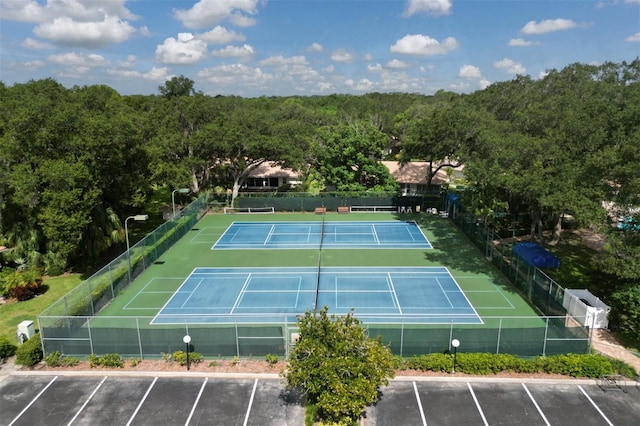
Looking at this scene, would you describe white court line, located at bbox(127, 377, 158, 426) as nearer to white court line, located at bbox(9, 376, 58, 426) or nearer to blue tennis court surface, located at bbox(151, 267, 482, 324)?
white court line, located at bbox(9, 376, 58, 426)

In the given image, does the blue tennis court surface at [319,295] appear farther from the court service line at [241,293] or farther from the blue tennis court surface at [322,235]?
the blue tennis court surface at [322,235]

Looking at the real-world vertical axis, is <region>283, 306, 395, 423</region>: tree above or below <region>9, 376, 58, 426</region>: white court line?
above

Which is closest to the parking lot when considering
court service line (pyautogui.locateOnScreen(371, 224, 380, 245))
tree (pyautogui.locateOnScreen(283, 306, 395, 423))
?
tree (pyautogui.locateOnScreen(283, 306, 395, 423))

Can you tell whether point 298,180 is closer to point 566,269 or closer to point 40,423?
point 566,269

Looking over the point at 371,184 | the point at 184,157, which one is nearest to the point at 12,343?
the point at 184,157

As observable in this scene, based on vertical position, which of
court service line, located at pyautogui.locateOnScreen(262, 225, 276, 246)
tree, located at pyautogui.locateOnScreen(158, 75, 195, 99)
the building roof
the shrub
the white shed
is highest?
tree, located at pyautogui.locateOnScreen(158, 75, 195, 99)
